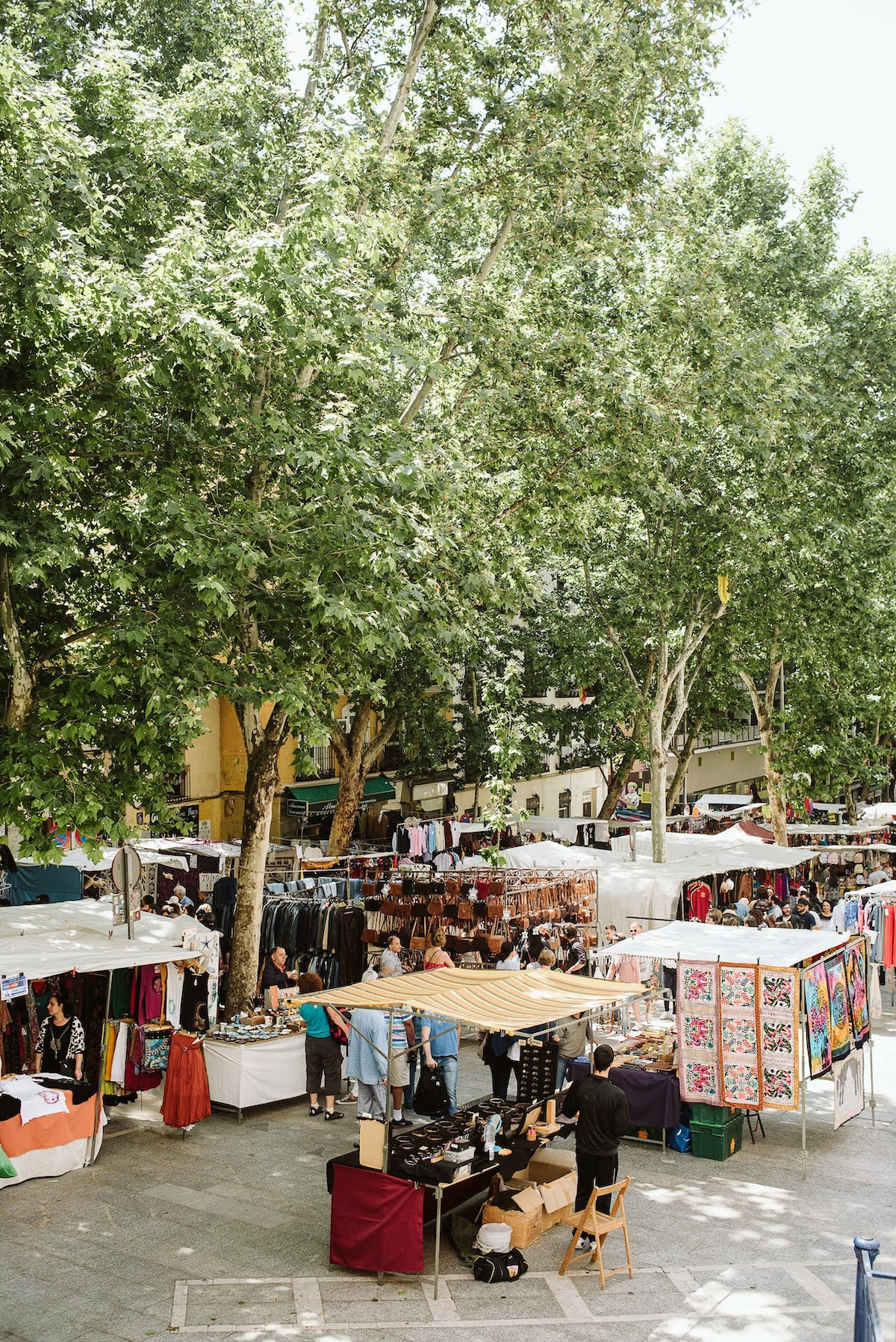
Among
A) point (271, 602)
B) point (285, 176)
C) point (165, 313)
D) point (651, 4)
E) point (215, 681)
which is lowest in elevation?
point (215, 681)

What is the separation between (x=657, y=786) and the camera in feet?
76.9

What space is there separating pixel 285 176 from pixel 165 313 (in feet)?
14.7

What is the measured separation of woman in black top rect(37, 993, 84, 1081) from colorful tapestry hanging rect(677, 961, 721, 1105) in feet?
19.2

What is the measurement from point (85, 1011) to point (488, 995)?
16.6 ft

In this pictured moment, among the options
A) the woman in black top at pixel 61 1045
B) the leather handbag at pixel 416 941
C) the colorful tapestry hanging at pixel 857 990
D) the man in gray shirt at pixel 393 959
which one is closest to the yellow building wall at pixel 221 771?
the leather handbag at pixel 416 941

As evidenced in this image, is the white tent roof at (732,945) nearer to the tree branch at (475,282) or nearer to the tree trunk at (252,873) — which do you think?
the tree trunk at (252,873)

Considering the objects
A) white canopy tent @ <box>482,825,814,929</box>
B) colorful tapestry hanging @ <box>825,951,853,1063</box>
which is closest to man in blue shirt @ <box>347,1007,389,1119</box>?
colorful tapestry hanging @ <box>825,951,853,1063</box>

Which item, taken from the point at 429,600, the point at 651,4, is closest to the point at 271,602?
the point at 429,600

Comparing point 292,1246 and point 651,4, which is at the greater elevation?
point 651,4

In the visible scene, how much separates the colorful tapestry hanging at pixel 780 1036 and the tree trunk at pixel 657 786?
1136 centimetres

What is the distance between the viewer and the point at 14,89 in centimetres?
980

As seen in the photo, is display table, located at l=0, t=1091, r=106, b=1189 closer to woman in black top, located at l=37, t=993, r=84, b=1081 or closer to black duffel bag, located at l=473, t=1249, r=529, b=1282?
woman in black top, located at l=37, t=993, r=84, b=1081

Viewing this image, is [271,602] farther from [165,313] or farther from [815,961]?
[815,961]

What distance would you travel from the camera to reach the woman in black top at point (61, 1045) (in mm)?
11219
